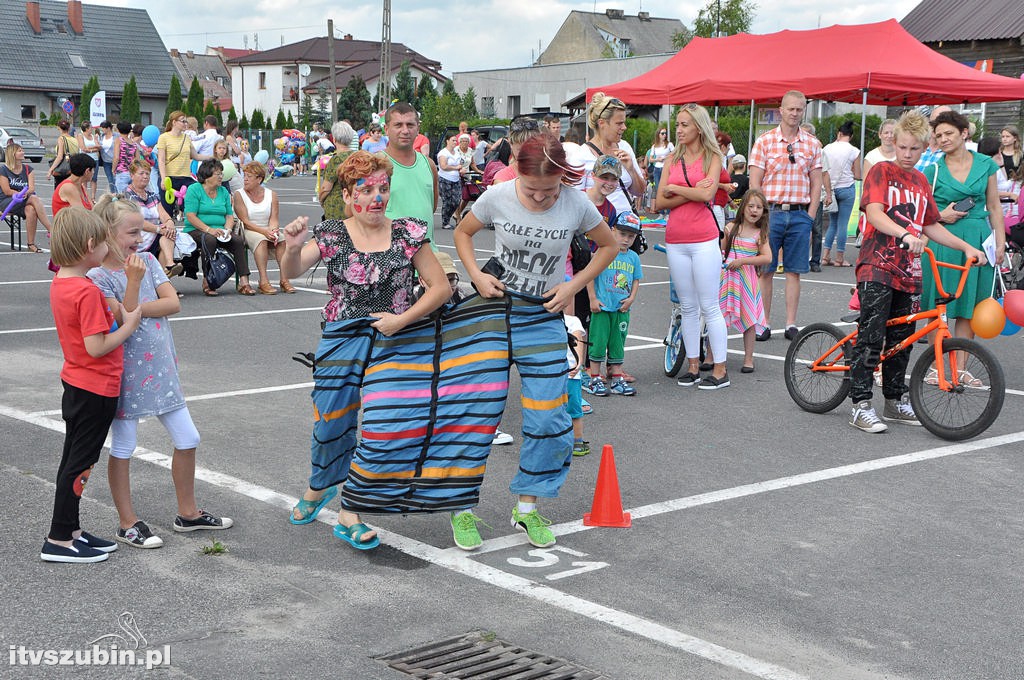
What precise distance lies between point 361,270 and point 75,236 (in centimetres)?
116

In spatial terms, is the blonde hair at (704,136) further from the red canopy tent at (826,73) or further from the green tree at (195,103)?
the green tree at (195,103)

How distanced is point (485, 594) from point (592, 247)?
361cm

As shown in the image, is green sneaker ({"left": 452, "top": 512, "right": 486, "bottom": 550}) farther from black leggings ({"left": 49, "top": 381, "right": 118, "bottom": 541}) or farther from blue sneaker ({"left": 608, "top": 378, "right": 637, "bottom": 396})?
blue sneaker ({"left": 608, "top": 378, "right": 637, "bottom": 396})

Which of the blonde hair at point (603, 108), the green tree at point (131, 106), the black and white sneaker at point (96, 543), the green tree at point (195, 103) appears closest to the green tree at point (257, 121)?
the green tree at point (195, 103)

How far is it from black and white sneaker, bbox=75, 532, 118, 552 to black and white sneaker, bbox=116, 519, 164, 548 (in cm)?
8

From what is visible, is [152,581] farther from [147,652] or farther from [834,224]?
[834,224]

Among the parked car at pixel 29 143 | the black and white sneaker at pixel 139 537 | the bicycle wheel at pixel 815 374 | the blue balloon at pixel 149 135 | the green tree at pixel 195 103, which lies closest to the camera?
the black and white sneaker at pixel 139 537

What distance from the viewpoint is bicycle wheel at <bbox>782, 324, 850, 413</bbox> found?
26.0 feet

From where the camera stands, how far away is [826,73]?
18.5m

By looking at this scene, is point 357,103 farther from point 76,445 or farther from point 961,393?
point 76,445

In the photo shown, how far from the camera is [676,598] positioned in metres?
4.61

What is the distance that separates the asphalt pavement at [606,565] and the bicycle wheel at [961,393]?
133 millimetres

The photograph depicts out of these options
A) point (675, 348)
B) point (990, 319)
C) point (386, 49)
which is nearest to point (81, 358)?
point (675, 348)

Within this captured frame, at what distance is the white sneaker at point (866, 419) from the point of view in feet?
24.5
